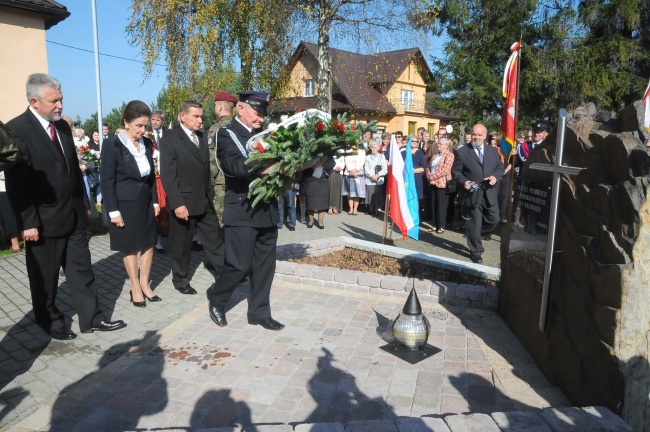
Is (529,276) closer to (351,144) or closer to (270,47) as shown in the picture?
(351,144)

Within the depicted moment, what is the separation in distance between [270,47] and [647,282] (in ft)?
49.6

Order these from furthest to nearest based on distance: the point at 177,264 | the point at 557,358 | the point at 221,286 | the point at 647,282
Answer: the point at 177,264 < the point at 221,286 < the point at 557,358 < the point at 647,282

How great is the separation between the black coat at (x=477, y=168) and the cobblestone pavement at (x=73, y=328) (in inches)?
46.1

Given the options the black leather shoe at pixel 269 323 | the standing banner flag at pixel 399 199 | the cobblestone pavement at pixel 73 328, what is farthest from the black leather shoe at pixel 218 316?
the standing banner flag at pixel 399 199

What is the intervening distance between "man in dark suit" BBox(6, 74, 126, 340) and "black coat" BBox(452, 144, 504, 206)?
217 inches

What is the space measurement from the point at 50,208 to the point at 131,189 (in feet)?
3.23

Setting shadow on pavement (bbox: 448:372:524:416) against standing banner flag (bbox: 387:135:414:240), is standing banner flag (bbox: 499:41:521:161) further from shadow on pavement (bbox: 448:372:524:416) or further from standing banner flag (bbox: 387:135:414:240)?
shadow on pavement (bbox: 448:372:524:416)

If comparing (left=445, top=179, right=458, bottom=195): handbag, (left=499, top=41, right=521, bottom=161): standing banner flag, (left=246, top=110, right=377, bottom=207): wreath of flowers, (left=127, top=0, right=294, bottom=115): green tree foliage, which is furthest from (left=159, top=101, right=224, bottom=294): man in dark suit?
(left=127, top=0, right=294, bottom=115): green tree foliage

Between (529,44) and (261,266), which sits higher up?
(529,44)

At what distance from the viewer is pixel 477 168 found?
7.89m

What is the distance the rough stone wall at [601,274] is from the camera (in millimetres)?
2824

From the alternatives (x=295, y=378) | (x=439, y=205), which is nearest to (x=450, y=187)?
(x=439, y=205)

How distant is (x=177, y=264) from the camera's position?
240 inches

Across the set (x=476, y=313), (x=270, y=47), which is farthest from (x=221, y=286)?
(x=270, y=47)
